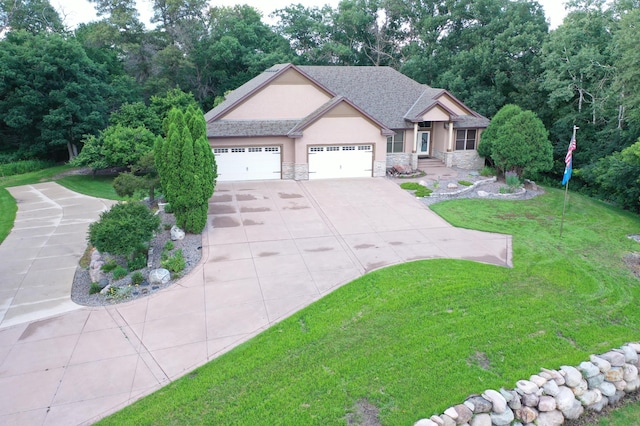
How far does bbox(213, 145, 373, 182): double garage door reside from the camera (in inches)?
899

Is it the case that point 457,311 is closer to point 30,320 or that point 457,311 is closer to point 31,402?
point 31,402

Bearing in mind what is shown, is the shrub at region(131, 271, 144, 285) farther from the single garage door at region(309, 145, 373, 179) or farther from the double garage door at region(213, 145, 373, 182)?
the single garage door at region(309, 145, 373, 179)

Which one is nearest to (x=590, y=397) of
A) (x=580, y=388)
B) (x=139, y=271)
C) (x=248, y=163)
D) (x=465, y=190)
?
(x=580, y=388)

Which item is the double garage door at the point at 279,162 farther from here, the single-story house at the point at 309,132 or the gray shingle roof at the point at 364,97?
the gray shingle roof at the point at 364,97

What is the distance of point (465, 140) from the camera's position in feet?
88.0

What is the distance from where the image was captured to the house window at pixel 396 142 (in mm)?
25812

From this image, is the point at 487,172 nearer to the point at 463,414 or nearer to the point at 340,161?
the point at 340,161

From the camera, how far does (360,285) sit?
11.8 metres

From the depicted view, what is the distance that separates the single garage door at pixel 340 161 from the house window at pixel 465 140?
20.2ft

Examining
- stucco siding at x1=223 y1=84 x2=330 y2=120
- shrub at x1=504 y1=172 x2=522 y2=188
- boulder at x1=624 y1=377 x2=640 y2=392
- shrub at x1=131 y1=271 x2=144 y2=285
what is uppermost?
stucco siding at x1=223 y1=84 x2=330 y2=120

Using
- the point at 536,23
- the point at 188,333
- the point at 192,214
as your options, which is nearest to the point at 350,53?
the point at 536,23

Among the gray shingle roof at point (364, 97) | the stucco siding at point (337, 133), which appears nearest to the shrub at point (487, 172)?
the gray shingle roof at point (364, 97)

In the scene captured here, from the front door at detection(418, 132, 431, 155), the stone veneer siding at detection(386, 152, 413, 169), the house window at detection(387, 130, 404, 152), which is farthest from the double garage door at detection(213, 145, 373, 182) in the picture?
the front door at detection(418, 132, 431, 155)

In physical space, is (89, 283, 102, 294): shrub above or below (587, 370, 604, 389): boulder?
above
